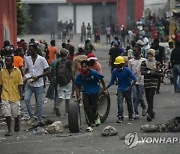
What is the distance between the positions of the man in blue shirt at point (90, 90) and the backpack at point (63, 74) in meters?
1.61

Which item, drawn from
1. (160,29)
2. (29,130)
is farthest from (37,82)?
(160,29)

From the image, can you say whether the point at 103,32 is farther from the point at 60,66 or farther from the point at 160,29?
the point at 60,66

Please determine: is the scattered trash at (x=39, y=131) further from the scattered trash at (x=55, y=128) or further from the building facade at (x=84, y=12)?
the building facade at (x=84, y=12)

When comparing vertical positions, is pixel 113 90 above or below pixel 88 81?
below

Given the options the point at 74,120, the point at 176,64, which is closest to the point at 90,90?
the point at 74,120

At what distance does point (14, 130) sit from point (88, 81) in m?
1.87

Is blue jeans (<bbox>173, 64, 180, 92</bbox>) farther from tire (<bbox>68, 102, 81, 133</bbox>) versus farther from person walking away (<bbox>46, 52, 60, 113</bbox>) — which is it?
tire (<bbox>68, 102, 81, 133</bbox>)

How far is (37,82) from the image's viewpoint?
15203 millimetres

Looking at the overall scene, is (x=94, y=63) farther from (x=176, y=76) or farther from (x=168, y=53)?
(x=168, y=53)

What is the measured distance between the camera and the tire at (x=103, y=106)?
1533cm

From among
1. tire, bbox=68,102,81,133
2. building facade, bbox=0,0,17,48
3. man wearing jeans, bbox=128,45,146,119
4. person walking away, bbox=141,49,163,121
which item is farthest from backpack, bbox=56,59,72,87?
building facade, bbox=0,0,17,48

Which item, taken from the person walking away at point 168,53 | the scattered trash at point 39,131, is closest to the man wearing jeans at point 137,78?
the scattered trash at point 39,131

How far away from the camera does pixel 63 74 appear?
16.2 metres

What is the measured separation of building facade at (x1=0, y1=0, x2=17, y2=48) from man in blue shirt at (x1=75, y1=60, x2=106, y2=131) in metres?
11.9
